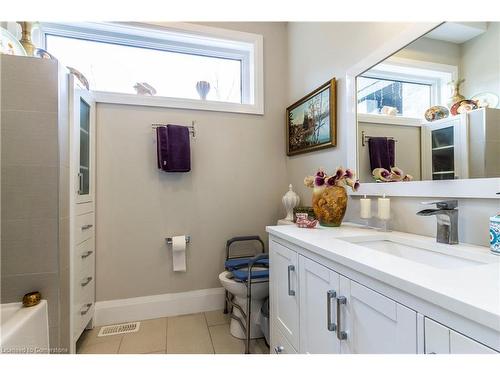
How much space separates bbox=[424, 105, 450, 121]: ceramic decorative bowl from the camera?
1.04 meters

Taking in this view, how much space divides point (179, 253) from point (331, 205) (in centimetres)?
134

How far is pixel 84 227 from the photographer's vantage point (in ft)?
5.66

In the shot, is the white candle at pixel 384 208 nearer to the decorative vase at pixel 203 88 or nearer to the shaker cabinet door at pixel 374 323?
the shaker cabinet door at pixel 374 323

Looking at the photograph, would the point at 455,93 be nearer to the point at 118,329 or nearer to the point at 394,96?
the point at 394,96

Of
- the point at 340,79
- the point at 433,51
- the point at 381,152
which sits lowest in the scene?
the point at 381,152

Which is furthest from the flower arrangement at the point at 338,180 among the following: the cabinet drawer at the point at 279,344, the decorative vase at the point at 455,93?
the cabinet drawer at the point at 279,344

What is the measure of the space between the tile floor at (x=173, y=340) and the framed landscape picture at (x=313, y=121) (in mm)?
1513

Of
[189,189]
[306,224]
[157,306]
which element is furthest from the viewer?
[189,189]

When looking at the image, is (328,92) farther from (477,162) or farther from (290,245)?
(290,245)

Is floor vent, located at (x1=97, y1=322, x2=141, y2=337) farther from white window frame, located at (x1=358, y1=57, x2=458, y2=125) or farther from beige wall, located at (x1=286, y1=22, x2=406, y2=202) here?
white window frame, located at (x1=358, y1=57, x2=458, y2=125)

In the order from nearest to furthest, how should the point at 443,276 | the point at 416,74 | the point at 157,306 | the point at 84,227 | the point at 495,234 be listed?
the point at 443,276 < the point at 495,234 < the point at 416,74 < the point at 84,227 < the point at 157,306

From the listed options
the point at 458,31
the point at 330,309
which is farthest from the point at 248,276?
the point at 458,31

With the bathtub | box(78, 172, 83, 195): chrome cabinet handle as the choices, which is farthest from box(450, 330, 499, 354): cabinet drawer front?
box(78, 172, 83, 195): chrome cabinet handle

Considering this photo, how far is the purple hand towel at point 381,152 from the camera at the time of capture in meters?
1.32
